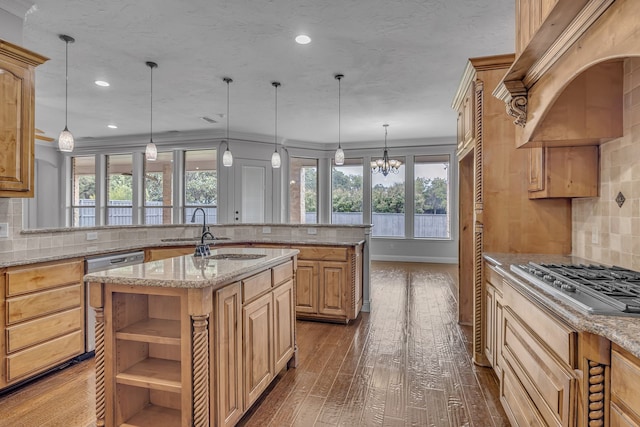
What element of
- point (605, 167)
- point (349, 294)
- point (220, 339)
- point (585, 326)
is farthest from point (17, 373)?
point (605, 167)

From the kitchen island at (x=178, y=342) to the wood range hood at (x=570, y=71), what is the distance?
1782 millimetres

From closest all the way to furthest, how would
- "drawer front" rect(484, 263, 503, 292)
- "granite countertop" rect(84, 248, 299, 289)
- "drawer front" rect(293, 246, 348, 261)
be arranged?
"granite countertop" rect(84, 248, 299, 289) < "drawer front" rect(484, 263, 503, 292) < "drawer front" rect(293, 246, 348, 261)

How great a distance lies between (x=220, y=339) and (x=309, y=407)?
34.7 inches

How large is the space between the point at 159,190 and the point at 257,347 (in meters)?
6.28

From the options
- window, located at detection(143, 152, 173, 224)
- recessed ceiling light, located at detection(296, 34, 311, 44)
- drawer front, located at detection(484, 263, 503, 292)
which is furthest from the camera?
window, located at detection(143, 152, 173, 224)

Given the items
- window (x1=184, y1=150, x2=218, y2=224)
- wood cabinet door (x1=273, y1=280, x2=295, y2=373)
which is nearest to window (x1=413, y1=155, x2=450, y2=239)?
window (x1=184, y1=150, x2=218, y2=224)

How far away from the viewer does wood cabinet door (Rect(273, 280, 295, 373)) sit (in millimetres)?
2402

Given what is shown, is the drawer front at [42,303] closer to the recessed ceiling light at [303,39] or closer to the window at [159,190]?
the recessed ceiling light at [303,39]

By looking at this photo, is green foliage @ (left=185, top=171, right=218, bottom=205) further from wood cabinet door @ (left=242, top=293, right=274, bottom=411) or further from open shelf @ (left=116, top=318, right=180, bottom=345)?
open shelf @ (left=116, top=318, right=180, bottom=345)

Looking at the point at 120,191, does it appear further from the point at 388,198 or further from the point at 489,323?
the point at 489,323

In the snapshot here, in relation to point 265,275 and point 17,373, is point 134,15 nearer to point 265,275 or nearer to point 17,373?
point 265,275

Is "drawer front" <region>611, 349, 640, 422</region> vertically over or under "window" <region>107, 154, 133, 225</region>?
under

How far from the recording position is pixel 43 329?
8.43ft

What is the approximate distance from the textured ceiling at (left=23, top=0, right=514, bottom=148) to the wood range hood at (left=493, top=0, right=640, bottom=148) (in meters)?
1.11
